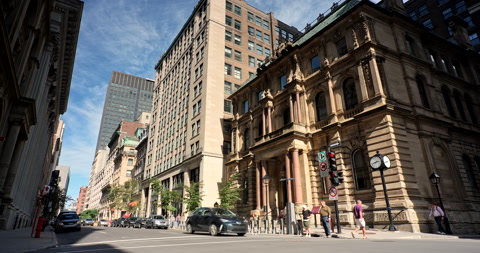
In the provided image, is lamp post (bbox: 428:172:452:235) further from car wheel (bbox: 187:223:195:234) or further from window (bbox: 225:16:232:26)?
window (bbox: 225:16:232:26)

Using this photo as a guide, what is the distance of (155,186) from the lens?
136ft

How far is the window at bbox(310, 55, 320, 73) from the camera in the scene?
86.7 ft

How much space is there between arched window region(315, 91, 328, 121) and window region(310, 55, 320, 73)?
261 centimetres

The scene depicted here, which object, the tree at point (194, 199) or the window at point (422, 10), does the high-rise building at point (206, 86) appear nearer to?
the tree at point (194, 199)

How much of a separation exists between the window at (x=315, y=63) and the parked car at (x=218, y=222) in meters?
16.9

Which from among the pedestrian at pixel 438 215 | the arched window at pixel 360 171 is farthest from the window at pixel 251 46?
the pedestrian at pixel 438 215

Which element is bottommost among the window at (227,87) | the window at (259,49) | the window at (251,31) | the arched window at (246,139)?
the arched window at (246,139)

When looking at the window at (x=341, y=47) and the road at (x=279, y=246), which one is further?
the window at (x=341, y=47)

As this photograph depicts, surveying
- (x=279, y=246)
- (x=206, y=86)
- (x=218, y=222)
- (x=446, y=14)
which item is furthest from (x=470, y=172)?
(x=206, y=86)

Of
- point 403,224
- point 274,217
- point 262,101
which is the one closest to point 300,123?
point 262,101

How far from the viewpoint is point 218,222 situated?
1466 centimetres

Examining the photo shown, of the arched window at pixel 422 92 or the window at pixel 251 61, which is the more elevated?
the window at pixel 251 61

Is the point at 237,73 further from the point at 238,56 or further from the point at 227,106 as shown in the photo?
the point at 227,106

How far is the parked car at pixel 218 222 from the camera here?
14.4 m
